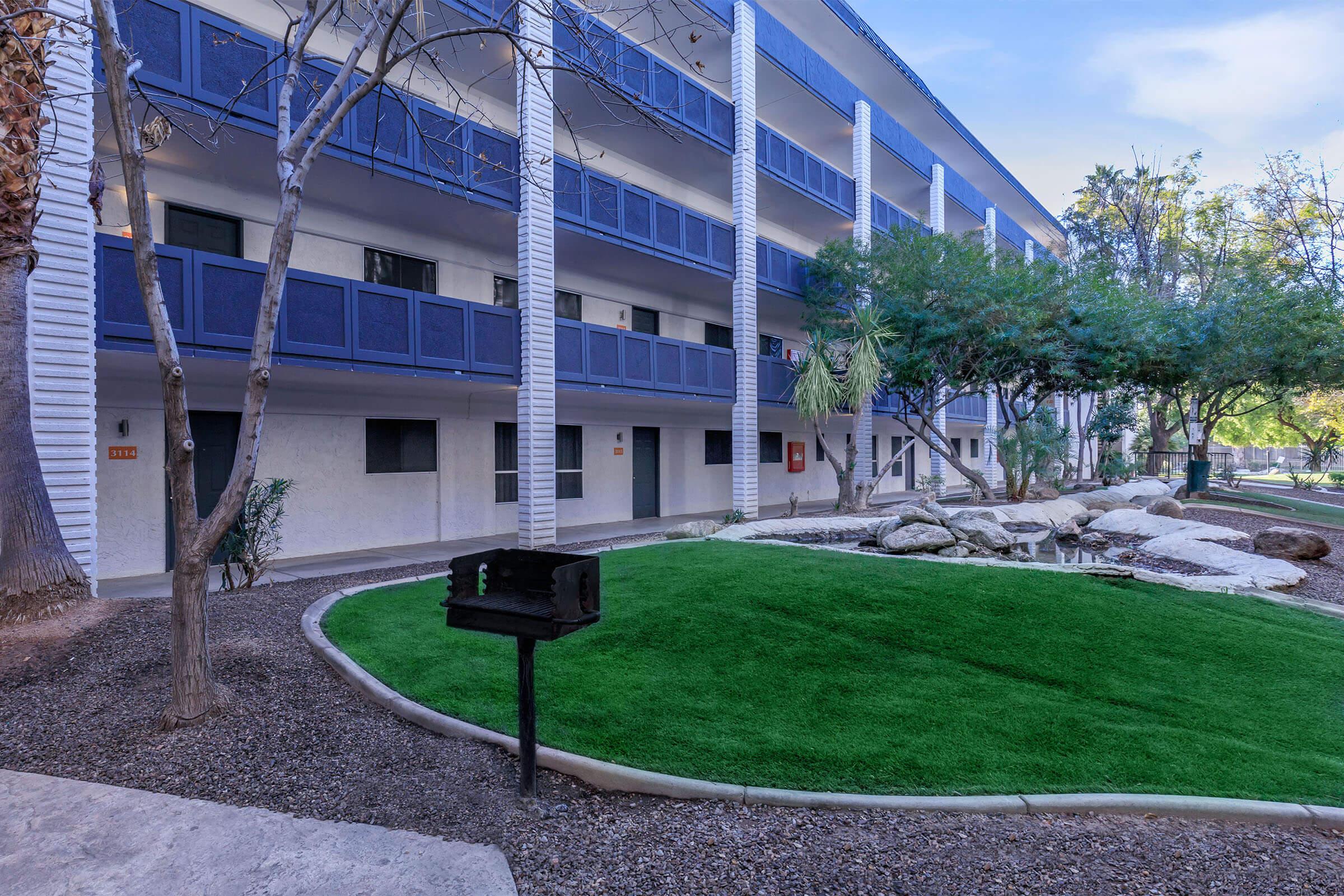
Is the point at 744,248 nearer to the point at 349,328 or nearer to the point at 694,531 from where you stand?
the point at 694,531

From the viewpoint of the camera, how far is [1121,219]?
106 feet

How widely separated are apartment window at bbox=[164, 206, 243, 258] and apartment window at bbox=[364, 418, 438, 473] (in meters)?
3.31

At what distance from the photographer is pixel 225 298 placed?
28.5 ft

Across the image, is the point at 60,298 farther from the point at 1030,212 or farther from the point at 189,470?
the point at 1030,212

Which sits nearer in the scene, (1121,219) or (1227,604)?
(1227,604)

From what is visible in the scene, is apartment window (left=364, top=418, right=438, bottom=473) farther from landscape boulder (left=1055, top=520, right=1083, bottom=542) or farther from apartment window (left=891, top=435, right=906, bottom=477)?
apartment window (left=891, top=435, right=906, bottom=477)

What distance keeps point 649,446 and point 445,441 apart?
5665mm

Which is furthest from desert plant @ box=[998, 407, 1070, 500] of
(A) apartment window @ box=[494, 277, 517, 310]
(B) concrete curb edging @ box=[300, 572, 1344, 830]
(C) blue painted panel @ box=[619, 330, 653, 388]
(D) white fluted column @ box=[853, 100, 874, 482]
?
(B) concrete curb edging @ box=[300, 572, 1344, 830]

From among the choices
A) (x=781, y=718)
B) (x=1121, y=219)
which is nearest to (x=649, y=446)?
(x=781, y=718)

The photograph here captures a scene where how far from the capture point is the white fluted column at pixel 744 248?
16.0 meters

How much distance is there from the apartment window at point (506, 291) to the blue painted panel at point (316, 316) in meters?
4.28

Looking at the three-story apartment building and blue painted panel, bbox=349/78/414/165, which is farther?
blue painted panel, bbox=349/78/414/165

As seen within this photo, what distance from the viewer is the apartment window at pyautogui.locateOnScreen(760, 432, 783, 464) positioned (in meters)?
20.9

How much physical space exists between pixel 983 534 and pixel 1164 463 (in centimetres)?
3295
